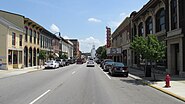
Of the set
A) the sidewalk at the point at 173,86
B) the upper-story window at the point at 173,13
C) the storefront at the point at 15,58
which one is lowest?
the sidewalk at the point at 173,86

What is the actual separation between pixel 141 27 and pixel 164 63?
1211 cm

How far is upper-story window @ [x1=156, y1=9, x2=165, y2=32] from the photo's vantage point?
27.1 metres

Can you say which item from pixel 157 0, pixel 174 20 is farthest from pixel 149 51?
pixel 157 0

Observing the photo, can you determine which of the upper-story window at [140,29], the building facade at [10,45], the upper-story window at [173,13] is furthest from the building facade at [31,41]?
the upper-story window at [173,13]

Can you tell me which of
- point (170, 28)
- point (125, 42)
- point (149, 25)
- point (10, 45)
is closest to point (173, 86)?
point (170, 28)

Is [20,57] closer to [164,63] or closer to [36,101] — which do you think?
[164,63]

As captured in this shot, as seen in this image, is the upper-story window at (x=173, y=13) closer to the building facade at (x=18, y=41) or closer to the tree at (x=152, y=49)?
the tree at (x=152, y=49)

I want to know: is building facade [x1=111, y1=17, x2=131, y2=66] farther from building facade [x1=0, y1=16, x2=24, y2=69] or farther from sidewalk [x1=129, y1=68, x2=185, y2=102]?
sidewalk [x1=129, y1=68, x2=185, y2=102]

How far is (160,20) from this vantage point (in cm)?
2803

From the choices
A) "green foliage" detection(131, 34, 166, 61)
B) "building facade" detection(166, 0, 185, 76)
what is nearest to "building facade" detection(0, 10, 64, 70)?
"green foliage" detection(131, 34, 166, 61)

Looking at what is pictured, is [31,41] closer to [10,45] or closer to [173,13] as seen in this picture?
[10,45]

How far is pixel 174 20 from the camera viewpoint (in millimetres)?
23391

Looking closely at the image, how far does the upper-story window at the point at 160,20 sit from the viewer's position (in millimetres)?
27078

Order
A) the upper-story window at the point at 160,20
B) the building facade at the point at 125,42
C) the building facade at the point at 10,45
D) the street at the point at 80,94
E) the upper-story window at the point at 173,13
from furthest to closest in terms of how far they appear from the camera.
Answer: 1. the building facade at the point at 125,42
2. the building facade at the point at 10,45
3. the upper-story window at the point at 160,20
4. the upper-story window at the point at 173,13
5. the street at the point at 80,94
